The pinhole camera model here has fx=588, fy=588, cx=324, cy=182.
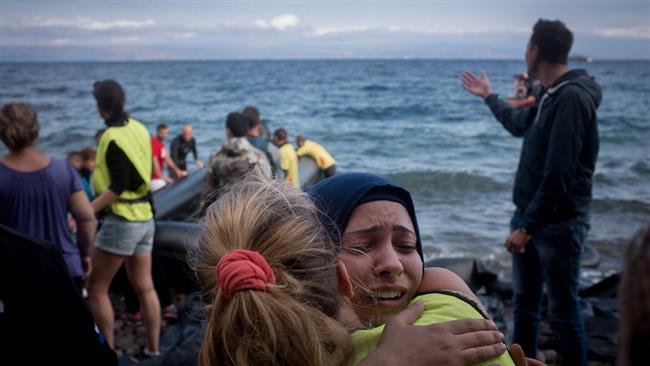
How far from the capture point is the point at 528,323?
13.1 feet

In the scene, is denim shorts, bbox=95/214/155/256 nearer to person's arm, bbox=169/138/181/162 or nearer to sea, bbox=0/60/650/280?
sea, bbox=0/60/650/280

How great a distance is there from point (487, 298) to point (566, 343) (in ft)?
7.20

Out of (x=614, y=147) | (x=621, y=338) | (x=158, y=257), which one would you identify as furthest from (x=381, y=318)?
(x=614, y=147)

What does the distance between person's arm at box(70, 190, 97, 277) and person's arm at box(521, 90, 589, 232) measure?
9.56ft

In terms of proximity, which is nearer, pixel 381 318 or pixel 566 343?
pixel 381 318

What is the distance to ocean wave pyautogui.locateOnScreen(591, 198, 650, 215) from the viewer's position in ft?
37.4

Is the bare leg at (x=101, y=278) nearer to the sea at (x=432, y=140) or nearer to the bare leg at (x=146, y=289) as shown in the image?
the bare leg at (x=146, y=289)

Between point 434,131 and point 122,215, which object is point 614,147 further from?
point 122,215

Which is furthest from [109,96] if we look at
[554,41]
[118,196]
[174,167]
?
[174,167]

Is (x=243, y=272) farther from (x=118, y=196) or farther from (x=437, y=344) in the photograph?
(x=118, y=196)

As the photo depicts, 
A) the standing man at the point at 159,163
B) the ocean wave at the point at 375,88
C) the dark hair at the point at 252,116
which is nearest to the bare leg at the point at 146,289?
the dark hair at the point at 252,116

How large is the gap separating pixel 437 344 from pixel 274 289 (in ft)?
1.16

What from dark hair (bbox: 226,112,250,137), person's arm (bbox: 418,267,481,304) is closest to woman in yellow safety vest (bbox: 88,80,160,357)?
dark hair (bbox: 226,112,250,137)

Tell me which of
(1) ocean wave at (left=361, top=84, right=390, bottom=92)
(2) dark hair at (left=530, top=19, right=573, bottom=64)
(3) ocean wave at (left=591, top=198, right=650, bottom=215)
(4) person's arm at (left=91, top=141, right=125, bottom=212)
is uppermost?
(2) dark hair at (left=530, top=19, right=573, bottom=64)
